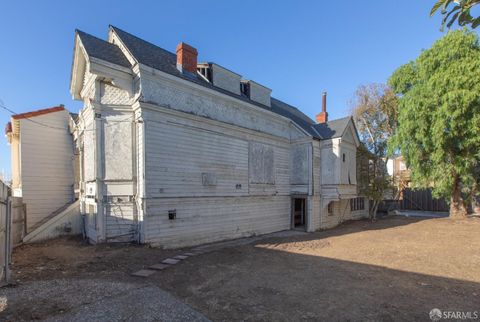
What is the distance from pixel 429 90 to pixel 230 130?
13.9 meters

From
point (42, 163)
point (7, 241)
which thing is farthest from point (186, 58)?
point (7, 241)

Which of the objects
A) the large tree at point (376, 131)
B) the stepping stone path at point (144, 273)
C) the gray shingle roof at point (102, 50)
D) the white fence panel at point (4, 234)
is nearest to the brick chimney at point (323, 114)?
the large tree at point (376, 131)

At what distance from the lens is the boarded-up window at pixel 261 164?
1432cm

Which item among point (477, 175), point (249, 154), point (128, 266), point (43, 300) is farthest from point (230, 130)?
point (477, 175)

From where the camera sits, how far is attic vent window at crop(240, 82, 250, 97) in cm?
1712

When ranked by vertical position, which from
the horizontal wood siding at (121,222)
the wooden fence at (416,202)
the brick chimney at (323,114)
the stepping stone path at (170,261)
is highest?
the brick chimney at (323,114)

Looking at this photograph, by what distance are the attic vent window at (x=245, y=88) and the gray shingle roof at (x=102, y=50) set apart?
8.23 m

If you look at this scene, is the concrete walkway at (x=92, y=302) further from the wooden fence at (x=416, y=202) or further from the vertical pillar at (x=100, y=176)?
the wooden fence at (x=416, y=202)

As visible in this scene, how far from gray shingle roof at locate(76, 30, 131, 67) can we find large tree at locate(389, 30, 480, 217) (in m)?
18.4

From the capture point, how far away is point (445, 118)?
15.7m

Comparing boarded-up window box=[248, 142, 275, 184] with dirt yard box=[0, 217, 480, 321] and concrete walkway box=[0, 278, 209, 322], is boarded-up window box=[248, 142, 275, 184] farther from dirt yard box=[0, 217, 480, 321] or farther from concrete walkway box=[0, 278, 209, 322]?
concrete walkway box=[0, 278, 209, 322]

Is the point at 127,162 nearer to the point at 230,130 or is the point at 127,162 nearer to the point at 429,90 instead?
the point at 230,130

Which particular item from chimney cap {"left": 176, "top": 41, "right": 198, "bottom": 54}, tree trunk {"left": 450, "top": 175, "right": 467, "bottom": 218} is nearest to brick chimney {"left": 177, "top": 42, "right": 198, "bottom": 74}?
chimney cap {"left": 176, "top": 41, "right": 198, "bottom": 54}

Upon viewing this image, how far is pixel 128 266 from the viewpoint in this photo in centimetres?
749
